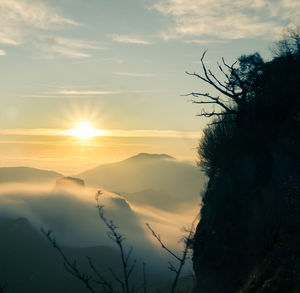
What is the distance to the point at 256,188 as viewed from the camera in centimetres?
2573

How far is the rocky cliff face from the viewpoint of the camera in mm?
16016

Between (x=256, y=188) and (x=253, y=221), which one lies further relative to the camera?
(x=256, y=188)

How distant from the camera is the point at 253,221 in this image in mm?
24531

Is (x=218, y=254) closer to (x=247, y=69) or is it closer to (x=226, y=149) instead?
(x=226, y=149)

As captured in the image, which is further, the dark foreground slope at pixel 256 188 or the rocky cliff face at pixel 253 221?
the dark foreground slope at pixel 256 188

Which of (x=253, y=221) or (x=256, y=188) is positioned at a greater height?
(x=256, y=188)

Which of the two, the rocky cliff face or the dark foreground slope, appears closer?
the rocky cliff face

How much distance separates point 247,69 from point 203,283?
1782 centimetres

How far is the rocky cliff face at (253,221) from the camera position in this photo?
1602cm

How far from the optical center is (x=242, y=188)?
27328mm

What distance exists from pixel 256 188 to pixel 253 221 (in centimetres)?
247

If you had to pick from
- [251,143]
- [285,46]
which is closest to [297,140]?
[251,143]

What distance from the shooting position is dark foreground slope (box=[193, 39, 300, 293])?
824 inches

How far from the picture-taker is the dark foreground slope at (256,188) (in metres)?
20.9
